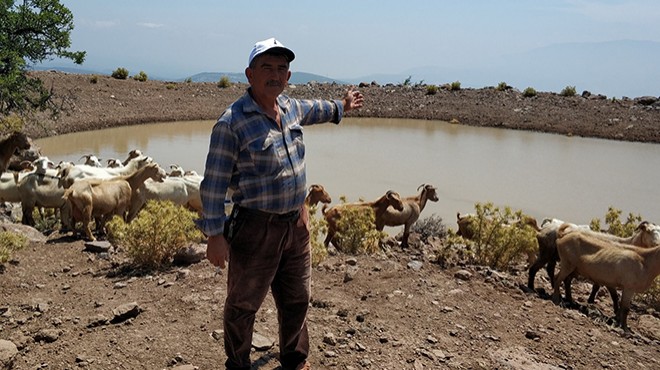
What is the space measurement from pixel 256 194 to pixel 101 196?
5.99 meters

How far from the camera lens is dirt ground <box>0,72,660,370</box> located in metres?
4.31

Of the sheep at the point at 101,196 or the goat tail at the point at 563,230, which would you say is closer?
the goat tail at the point at 563,230

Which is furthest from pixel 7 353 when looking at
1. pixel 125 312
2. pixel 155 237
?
pixel 155 237

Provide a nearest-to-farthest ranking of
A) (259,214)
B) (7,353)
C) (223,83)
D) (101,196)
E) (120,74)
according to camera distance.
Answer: (259,214)
(7,353)
(101,196)
(120,74)
(223,83)

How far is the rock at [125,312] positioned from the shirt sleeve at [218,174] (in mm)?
2106

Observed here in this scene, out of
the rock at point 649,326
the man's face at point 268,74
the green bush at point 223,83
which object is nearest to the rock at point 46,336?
the man's face at point 268,74

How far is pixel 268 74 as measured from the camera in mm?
3275

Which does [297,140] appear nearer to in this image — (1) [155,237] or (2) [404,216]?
(1) [155,237]

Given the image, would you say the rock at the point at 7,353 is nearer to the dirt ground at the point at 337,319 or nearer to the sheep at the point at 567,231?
the dirt ground at the point at 337,319

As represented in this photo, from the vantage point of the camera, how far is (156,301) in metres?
5.30

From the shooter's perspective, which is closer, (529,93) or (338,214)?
(338,214)

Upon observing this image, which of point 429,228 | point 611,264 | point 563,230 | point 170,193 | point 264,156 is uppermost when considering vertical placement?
point 264,156

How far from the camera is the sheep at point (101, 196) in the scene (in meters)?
8.13

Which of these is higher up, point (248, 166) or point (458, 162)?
point (248, 166)
